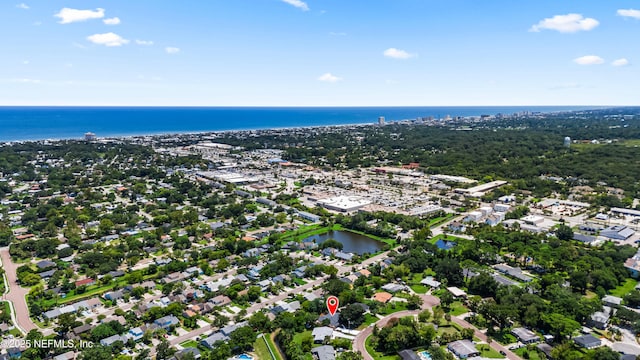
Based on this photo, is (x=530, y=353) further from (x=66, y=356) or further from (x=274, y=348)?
(x=66, y=356)

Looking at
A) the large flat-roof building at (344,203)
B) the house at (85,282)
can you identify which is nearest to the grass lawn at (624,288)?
the large flat-roof building at (344,203)

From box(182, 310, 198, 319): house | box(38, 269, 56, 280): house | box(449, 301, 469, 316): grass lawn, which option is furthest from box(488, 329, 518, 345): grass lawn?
box(38, 269, 56, 280): house

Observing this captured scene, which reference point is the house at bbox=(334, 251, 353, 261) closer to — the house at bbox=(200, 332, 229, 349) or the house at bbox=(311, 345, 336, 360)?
the house at bbox=(311, 345, 336, 360)

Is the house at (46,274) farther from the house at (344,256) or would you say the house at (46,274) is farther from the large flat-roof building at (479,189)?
the large flat-roof building at (479,189)

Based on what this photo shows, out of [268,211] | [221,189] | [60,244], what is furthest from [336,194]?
[60,244]

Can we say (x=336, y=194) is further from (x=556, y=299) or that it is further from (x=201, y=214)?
(x=556, y=299)

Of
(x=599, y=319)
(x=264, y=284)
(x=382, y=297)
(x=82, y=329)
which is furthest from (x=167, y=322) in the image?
(x=599, y=319)
